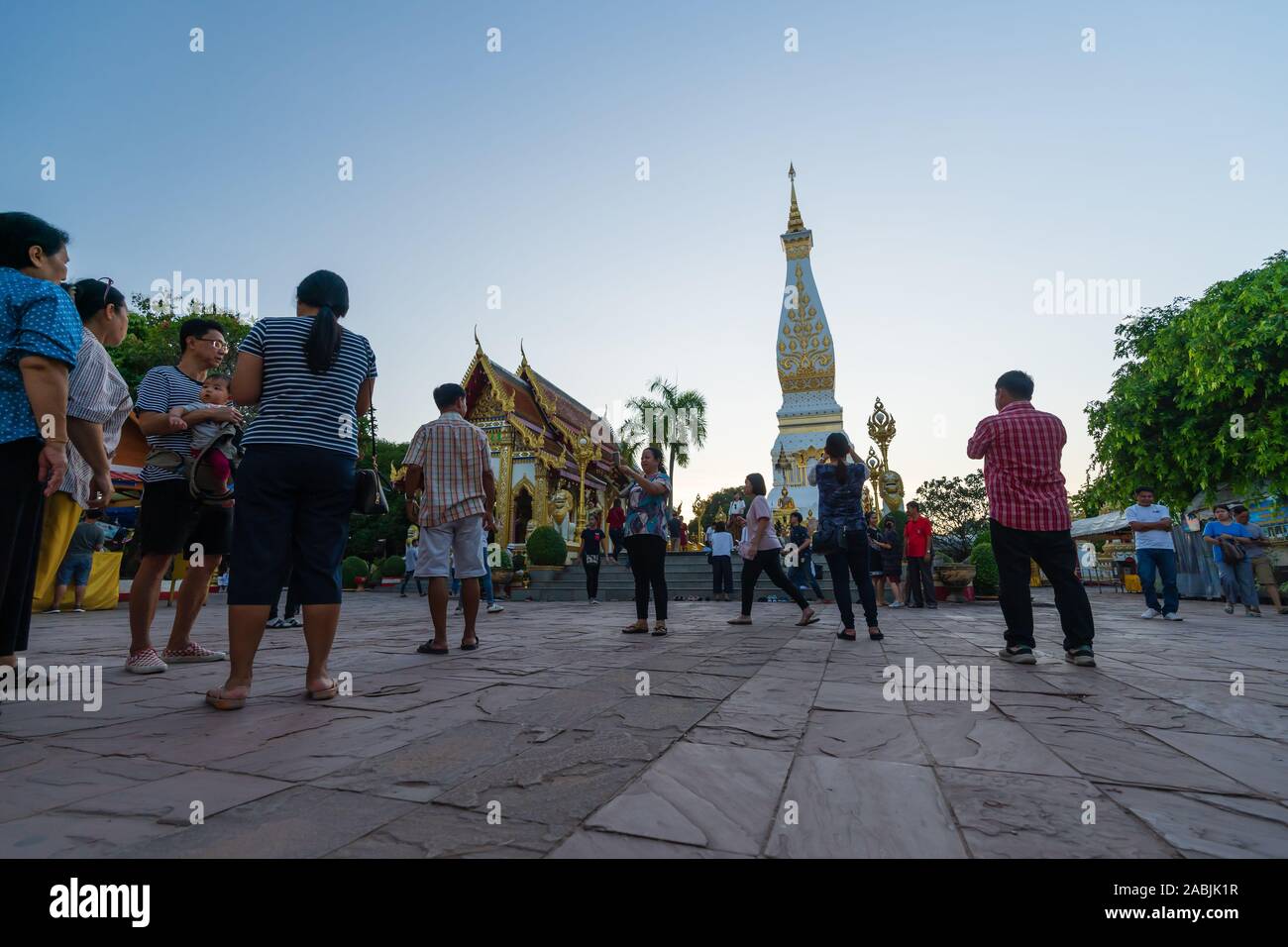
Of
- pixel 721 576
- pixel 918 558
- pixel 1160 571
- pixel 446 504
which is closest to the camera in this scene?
pixel 446 504

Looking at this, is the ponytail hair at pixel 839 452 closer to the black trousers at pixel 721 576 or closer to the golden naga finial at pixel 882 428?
the black trousers at pixel 721 576

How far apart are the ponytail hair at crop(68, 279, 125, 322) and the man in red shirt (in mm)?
10304

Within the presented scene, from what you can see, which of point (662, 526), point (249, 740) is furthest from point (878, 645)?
point (249, 740)

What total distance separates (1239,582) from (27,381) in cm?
1374

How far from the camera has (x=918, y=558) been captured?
1119 cm

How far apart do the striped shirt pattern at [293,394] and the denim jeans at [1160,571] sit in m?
9.44

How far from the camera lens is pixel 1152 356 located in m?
17.8

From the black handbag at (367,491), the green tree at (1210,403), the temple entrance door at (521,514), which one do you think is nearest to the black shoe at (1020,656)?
the black handbag at (367,491)

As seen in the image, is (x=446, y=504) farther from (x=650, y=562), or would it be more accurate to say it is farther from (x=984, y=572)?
(x=984, y=572)

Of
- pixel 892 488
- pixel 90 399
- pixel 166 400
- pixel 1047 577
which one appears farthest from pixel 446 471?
pixel 892 488

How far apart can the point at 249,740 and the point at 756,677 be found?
2.44 metres

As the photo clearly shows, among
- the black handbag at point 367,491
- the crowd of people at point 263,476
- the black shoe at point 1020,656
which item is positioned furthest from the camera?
the black shoe at point 1020,656

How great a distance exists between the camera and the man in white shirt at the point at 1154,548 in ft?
26.5
